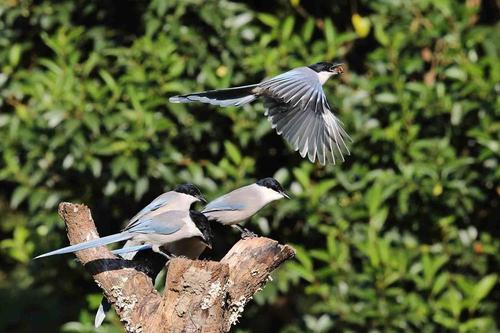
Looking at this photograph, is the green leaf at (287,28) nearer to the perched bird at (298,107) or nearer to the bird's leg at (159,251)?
the perched bird at (298,107)

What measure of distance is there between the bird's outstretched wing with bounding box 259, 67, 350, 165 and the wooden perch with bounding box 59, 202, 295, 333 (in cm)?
87

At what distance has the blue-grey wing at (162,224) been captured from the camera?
4.12 m

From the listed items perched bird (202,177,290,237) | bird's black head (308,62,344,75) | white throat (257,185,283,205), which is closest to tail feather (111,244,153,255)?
perched bird (202,177,290,237)

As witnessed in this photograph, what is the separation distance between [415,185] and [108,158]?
65.3 inches

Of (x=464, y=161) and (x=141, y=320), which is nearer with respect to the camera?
(x=141, y=320)

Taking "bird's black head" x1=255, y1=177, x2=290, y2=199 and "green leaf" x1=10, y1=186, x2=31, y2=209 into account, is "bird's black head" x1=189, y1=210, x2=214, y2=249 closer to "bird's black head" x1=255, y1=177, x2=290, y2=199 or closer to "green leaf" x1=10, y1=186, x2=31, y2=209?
"bird's black head" x1=255, y1=177, x2=290, y2=199

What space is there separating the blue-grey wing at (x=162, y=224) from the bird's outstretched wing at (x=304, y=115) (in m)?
0.84

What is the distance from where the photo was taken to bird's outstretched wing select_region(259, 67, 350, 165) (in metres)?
4.78

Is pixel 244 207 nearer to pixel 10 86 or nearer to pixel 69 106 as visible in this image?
pixel 69 106

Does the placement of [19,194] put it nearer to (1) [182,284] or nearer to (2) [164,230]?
(2) [164,230]

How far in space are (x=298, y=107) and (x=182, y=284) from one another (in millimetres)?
1440

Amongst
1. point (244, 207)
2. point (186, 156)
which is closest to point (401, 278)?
point (186, 156)

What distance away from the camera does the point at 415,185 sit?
19.5ft

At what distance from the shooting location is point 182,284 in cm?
373
